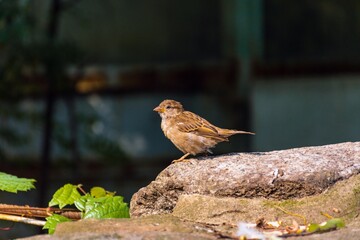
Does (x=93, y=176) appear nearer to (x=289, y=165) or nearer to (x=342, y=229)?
(x=289, y=165)

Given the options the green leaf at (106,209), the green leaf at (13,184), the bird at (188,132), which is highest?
the bird at (188,132)

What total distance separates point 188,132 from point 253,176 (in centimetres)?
167

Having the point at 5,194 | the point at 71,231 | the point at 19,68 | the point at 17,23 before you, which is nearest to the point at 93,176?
the point at 5,194

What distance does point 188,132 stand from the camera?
5.95 meters

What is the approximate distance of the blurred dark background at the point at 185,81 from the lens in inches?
387

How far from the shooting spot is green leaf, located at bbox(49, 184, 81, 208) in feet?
14.1

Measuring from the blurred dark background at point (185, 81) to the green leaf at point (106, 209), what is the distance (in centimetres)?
506

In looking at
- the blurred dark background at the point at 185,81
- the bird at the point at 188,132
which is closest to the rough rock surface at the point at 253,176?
the bird at the point at 188,132

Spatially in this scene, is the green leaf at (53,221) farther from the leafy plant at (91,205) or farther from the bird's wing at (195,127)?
the bird's wing at (195,127)

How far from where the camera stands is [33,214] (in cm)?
430

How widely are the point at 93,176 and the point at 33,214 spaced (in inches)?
232

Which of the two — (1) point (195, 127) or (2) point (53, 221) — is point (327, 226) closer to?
(2) point (53, 221)

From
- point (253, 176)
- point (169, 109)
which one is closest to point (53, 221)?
point (253, 176)

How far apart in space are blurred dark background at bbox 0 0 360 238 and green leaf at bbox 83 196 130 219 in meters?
5.06
